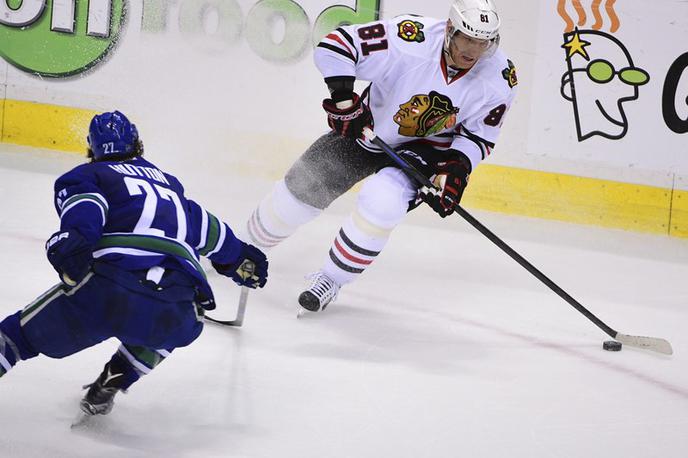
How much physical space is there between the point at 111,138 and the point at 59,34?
3.23 m

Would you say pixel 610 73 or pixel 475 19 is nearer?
pixel 475 19

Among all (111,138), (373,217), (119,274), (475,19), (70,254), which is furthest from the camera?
(373,217)

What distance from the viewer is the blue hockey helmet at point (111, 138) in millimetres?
2150

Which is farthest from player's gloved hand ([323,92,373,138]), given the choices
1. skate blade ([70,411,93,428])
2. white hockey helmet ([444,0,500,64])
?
skate blade ([70,411,93,428])

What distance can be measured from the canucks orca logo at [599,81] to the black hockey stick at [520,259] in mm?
1712

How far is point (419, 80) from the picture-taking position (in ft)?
10.6

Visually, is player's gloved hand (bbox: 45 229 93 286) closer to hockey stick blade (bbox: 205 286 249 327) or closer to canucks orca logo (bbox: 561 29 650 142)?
hockey stick blade (bbox: 205 286 249 327)

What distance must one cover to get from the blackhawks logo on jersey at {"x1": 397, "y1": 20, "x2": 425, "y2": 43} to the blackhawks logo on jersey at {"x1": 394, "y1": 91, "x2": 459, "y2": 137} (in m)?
0.17

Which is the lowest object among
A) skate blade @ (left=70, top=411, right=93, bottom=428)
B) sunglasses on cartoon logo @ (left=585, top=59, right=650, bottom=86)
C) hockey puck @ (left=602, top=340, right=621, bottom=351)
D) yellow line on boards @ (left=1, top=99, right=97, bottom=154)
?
yellow line on boards @ (left=1, top=99, right=97, bottom=154)

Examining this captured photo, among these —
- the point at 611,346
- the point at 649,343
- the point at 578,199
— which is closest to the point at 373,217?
the point at 611,346

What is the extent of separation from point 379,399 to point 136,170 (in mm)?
907

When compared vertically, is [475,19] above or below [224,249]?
above

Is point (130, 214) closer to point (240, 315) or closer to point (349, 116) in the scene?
point (240, 315)

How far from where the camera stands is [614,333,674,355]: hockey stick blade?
10.8 ft
